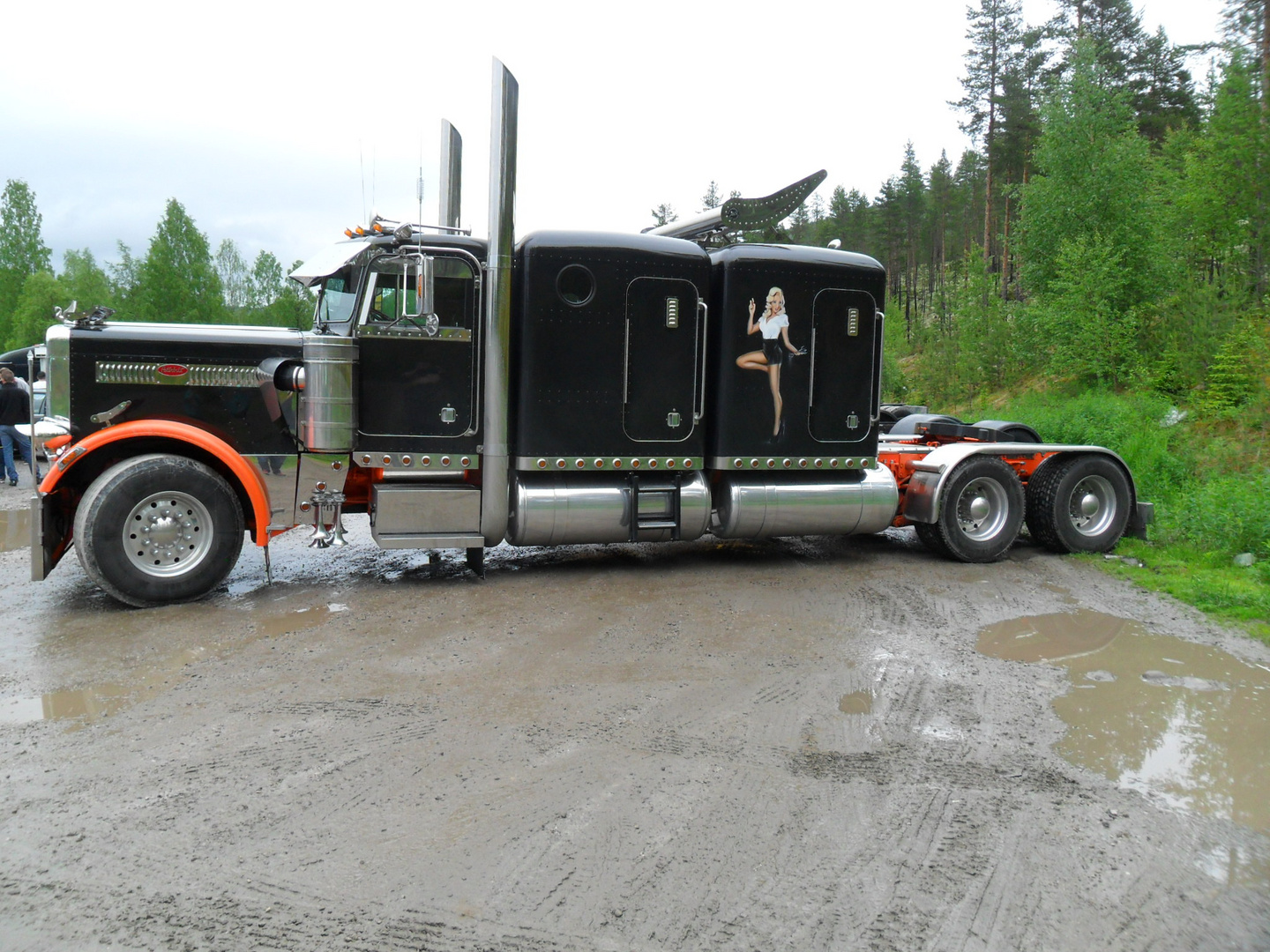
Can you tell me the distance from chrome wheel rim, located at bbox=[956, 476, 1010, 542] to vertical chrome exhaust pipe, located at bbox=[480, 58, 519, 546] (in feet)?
15.3

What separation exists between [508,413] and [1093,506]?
6.29 metres

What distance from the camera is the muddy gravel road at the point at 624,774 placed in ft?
9.80

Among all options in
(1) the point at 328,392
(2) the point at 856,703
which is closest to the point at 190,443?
(1) the point at 328,392

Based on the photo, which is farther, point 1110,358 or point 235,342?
point 1110,358

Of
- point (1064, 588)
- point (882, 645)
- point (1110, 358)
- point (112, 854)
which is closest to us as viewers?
point (112, 854)

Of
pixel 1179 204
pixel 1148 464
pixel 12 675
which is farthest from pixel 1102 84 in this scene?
pixel 12 675

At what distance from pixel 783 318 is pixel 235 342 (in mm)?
4687

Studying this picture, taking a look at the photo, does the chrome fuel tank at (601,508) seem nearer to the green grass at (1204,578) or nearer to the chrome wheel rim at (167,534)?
the chrome wheel rim at (167,534)

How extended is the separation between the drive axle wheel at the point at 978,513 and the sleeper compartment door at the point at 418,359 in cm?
474

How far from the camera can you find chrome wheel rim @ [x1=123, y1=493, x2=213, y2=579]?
21.7 ft

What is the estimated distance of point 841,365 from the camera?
862 cm

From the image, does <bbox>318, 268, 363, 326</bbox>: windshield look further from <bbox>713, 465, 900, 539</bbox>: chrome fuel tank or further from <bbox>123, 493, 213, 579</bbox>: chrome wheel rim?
<bbox>713, 465, 900, 539</bbox>: chrome fuel tank

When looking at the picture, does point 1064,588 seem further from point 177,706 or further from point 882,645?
point 177,706

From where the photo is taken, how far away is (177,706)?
483cm
